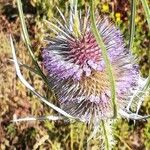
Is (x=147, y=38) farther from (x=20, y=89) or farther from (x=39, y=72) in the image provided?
(x=39, y=72)

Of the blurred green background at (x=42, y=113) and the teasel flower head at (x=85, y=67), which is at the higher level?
the teasel flower head at (x=85, y=67)

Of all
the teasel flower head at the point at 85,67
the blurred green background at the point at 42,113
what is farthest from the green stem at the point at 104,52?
the blurred green background at the point at 42,113

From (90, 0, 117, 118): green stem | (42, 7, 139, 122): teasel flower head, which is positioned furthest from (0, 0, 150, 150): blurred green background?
(90, 0, 117, 118): green stem

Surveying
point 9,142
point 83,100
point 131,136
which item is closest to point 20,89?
point 9,142

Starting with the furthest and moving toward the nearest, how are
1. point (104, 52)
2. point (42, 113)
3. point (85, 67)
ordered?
1. point (42, 113)
2. point (85, 67)
3. point (104, 52)

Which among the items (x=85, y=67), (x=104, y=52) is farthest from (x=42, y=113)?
(x=104, y=52)

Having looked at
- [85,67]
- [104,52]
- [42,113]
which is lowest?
[42,113]

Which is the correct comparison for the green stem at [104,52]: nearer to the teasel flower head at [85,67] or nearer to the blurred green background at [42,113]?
the teasel flower head at [85,67]

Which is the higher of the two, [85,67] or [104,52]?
[104,52]

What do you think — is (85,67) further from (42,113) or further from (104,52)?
(42,113)
